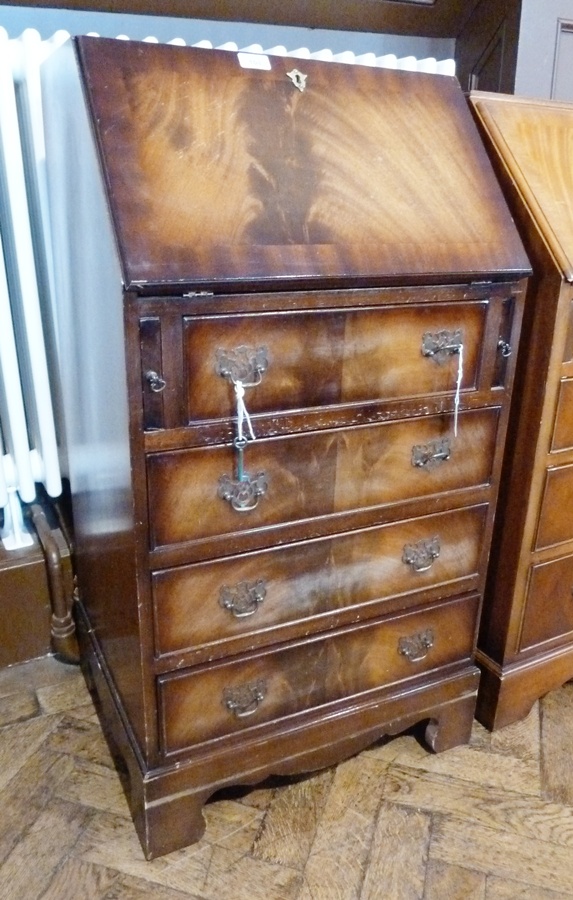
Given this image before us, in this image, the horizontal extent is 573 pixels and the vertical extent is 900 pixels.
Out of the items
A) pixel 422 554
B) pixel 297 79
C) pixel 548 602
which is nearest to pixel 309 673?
pixel 422 554

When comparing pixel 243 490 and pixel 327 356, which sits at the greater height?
pixel 327 356

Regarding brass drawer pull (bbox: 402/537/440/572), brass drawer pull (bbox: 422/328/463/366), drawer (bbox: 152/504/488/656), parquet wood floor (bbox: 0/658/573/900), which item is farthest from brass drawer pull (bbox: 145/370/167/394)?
parquet wood floor (bbox: 0/658/573/900)

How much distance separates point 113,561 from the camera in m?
1.06

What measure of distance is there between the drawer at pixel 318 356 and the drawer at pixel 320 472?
0.05 m

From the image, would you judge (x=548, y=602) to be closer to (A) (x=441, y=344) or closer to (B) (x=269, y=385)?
(A) (x=441, y=344)

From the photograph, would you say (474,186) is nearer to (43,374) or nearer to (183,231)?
(183,231)

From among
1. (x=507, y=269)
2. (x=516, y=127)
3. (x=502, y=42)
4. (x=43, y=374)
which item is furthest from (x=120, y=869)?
(x=502, y=42)

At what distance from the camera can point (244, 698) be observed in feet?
3.53

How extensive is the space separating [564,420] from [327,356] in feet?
1.56

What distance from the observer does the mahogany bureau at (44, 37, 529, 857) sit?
0.86 m

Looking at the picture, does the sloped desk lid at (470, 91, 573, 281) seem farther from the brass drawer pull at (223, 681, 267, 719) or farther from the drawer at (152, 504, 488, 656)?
the brass drawer pull at (223, 681, 267, 719)

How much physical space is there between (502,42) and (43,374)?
1.21 meters

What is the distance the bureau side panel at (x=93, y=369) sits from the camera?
2.92ft

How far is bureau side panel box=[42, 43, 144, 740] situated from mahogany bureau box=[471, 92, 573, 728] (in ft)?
2.07
